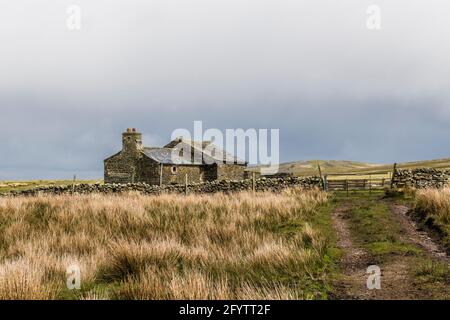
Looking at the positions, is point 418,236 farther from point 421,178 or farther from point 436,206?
point 421,178

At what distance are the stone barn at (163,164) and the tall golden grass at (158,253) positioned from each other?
89.7ft

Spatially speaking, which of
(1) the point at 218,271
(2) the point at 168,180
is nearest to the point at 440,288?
(1) the point at 218,271

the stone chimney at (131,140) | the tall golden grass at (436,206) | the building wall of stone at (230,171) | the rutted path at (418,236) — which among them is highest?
the stone chimney at (131,140)

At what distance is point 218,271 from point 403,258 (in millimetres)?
3979

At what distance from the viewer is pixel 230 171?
49.1 m

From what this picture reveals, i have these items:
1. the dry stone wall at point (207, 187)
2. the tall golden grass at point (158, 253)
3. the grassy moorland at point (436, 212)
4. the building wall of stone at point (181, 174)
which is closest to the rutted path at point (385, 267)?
the grassy moorland at point (436, 212)

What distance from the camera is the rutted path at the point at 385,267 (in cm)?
673

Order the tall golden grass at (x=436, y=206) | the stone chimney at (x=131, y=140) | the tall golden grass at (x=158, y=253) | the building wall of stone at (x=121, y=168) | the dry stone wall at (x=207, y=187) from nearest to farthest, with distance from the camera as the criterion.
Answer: the tall golden grass at (x=158, y=253) → the tall golden grass at (x=436, y=206) → the dry stone wall at (x=207, y=187) → the building wall of stone at (x=121, y=168) → the stone chimney at (x=131, y=140)

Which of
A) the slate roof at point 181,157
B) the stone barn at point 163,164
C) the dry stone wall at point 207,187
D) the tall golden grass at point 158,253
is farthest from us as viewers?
the slate roof at point 181,157

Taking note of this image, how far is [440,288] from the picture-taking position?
6.92 metres

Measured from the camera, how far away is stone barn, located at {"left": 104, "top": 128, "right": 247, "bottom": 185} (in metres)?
44.4

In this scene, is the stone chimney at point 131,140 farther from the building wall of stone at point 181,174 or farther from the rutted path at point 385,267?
the rutted path at point 385,267

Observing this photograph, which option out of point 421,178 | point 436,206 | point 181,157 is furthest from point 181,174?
point 436,206
